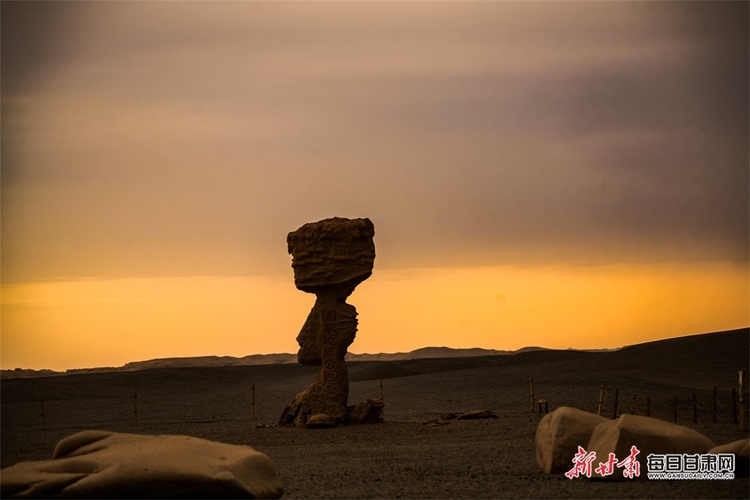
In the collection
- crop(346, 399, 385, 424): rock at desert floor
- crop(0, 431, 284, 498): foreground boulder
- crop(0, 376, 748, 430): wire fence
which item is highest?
crop(0, 431, 284, 498): foreground boulder

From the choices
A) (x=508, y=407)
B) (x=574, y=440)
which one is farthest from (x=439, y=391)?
(x=574, y=440)

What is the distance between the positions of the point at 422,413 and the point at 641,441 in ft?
61.9

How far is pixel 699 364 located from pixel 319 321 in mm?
26083

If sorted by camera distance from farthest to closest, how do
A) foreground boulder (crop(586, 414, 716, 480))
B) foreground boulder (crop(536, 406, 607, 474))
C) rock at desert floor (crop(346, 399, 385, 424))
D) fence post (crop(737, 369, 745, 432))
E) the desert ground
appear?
rock at desert floor (crop(346, 399, 385, 424)), fence post (crop(737, 369, 745, 432)), foreground boulder (crop(536, 406, 607, 474)), the desert ground, foreground boulder (crop(586, 414, 716, 480))

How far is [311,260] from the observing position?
25.9 meters

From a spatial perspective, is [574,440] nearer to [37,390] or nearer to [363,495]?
[363,495]

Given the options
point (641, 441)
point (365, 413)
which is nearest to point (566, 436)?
point (641, 441)

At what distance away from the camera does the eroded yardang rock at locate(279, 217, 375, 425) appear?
25656 mm

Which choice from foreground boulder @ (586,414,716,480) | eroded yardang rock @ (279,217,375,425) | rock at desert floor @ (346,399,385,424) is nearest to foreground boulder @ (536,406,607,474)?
foreground boulder @ (586,414,716,480)

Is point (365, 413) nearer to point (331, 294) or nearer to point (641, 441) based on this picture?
point (331, 294)

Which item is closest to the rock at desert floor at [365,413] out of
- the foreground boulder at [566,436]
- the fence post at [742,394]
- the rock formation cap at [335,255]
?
the rock formation cap at [335,255]

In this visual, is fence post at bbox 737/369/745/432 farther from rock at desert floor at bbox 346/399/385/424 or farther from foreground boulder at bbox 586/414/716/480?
rock at desert floor at bbox 346/399/385/424

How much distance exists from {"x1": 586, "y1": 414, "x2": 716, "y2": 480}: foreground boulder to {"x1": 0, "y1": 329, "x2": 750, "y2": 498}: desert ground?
366 mm

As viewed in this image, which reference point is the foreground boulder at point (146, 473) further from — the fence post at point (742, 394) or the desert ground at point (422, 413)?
the fence post at point (742, 394)
